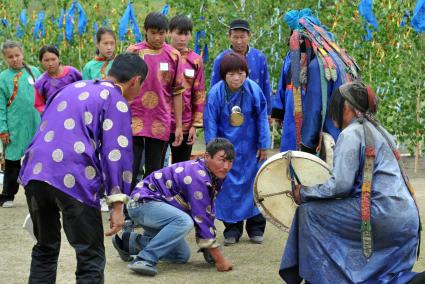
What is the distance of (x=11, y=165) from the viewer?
28.1 ft

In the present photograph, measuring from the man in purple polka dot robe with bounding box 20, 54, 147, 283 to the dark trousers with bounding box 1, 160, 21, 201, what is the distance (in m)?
3.99

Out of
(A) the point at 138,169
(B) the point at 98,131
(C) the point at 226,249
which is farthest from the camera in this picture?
(A) the point at 138,169

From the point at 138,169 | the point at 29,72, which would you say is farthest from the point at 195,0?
the point at 138,169

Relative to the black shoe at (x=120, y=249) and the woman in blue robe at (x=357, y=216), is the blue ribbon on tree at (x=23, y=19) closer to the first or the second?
the black shoe at (x=120, y=249)

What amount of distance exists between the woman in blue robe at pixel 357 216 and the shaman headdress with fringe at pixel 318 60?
1080 mm

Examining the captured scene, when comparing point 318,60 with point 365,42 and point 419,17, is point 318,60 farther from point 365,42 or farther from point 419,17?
point 365,42

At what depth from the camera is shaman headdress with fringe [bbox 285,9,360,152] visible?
20.2 ft

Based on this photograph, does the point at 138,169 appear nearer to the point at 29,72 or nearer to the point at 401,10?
the point at 29,72

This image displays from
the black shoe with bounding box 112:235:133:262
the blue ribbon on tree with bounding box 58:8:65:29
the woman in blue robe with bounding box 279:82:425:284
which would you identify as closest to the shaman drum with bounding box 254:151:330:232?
the woman in blue robe with bounding box 279:82:425:284

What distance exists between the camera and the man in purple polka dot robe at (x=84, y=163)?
4.48m

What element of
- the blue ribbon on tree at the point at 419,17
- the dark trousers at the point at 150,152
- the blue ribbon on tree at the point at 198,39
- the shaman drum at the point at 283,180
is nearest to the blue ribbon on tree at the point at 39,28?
the blue ribbon on tree at the point at 198,39

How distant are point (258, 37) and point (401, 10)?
195cm

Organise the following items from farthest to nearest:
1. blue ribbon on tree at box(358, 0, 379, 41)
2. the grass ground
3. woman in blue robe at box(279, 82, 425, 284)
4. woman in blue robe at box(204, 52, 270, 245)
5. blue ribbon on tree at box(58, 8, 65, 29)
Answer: blue ribbon on tree at box(58, 8, 65, 29), blue ribbon on tree at box(358, 0, 379, 41), woman in blue robe at box(204, 52, 270, 245), the grass ground, woman in blue robe at box(279, 82, 425, 284)

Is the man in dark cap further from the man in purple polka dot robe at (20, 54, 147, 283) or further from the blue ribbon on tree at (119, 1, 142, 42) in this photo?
the blue ribbon on tree at (119, 1, 142, 42)
